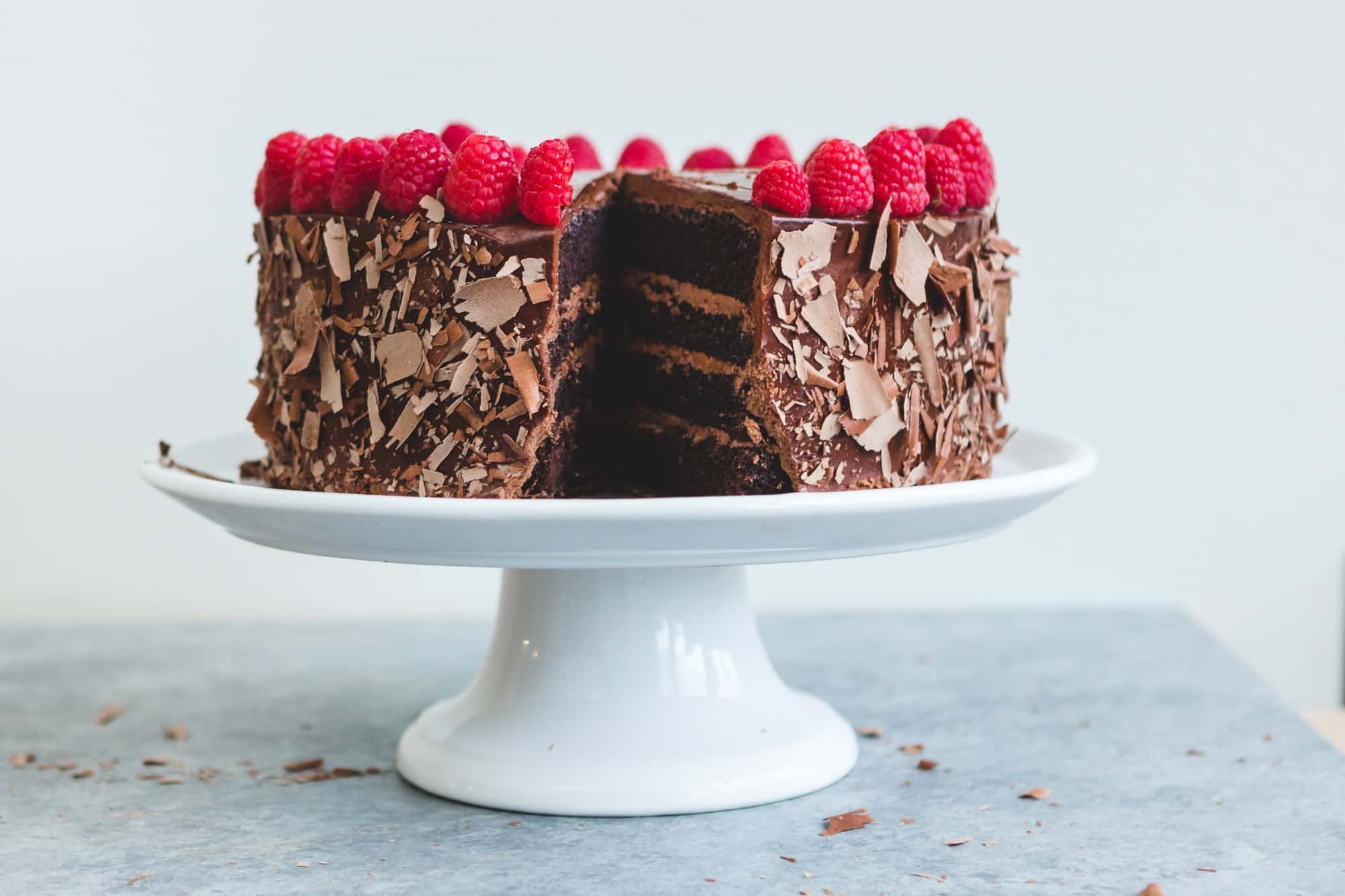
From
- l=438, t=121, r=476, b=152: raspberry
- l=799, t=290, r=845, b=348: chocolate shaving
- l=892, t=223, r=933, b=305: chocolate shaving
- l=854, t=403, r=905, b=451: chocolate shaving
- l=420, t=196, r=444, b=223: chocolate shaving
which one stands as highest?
l=438, t=121, r=476, b=152: raspberry

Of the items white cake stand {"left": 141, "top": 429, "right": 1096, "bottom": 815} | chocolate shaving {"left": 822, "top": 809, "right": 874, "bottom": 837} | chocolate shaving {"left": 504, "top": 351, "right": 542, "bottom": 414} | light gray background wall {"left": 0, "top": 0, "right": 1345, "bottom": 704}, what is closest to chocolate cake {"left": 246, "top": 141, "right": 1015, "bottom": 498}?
chocolate shaving {"left": 504, "top": 351, "right": 542, "bottom": 414}

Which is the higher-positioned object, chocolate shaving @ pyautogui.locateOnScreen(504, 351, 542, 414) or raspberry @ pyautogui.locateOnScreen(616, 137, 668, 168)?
raspberry @ pyautogui.locateOnScreen(616, 137, 668, 168)

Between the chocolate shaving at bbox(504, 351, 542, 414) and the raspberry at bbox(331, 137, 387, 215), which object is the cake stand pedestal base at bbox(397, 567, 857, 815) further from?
the raspberry at bbox(331, 137, 387, 215)

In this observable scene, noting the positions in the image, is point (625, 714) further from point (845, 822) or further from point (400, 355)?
point (400, 355)

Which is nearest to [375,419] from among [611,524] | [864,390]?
[611,524]

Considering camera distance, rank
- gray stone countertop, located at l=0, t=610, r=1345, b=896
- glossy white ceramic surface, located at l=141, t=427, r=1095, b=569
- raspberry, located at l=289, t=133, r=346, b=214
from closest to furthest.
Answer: glossy white ceramic surface, located at l=141, t=427, r=1095, b=569
gray stone countertop, located at l=0, t=610, r=1345, b=896
raspberry, located at l=289, t=133, r=346, b=214

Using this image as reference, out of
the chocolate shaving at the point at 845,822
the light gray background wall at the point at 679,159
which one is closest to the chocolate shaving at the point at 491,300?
the chocolate shaving at the point at 845,822

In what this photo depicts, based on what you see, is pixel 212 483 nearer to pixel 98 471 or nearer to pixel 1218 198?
pixel 98 471
